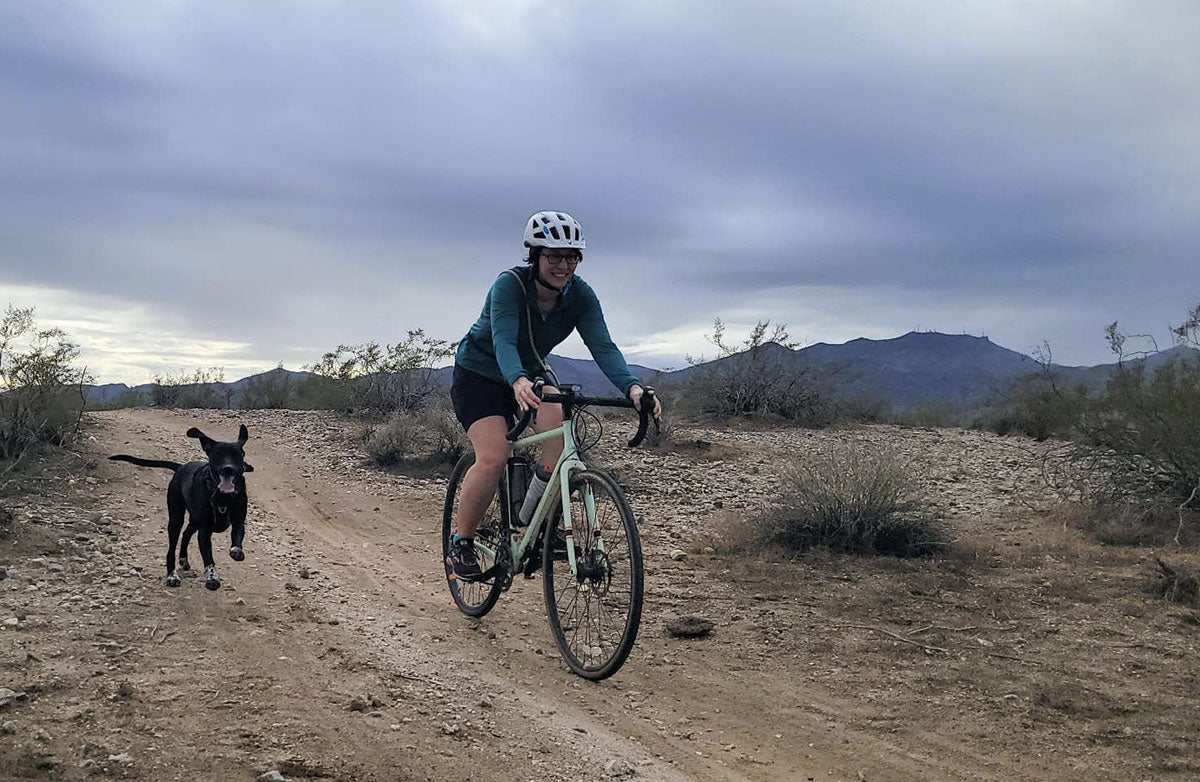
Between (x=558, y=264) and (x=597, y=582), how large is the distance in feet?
5.28

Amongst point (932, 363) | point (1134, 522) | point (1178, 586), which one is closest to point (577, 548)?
point (1178, 586)

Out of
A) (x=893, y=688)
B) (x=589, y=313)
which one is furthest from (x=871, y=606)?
(x=589, y=313)

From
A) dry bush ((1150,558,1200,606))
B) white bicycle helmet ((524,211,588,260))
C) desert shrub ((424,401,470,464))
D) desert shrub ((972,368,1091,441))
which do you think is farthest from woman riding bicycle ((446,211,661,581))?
desert shrub ((972,368,1091,441))

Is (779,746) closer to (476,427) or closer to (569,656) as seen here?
(569,656)

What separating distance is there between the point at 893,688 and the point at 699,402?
44.6ft

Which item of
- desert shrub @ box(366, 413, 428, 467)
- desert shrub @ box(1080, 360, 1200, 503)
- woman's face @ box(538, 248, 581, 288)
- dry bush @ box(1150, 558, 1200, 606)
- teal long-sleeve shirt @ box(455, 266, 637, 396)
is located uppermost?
woman's face @ box(538, 248, 581, 288)

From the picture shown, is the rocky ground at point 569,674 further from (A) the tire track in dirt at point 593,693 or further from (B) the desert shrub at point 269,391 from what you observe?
(B) the desert shrub at point 269,391

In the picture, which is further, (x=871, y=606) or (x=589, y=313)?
(x=871, y=606)

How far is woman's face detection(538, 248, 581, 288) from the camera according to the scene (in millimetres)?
4461

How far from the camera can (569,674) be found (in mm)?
4379

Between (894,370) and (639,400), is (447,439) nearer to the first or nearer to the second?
(639,400)

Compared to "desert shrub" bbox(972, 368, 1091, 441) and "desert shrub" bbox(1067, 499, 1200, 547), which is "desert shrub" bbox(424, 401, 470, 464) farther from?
"desert shrub" bbox(972, 368, 1091, 441)

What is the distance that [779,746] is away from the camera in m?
3.71

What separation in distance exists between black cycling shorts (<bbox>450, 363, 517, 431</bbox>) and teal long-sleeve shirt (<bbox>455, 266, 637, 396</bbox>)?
5 centimetres
